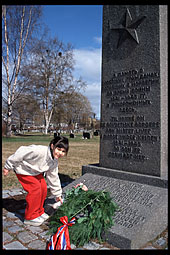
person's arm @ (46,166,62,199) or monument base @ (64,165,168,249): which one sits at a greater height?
person's arm @ (46,166,62,199)

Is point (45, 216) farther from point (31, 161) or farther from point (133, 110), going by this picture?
A: point (133, 110)

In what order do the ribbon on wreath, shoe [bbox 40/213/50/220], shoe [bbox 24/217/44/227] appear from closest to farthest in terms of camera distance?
the ribbon on wreath
shoe [bbox 24/217/44/227]
shoe [bbox 40/213/50/220]

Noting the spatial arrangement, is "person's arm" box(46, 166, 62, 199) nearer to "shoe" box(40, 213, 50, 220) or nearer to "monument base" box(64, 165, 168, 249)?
"shoe" box(40, 213, 50, 220)

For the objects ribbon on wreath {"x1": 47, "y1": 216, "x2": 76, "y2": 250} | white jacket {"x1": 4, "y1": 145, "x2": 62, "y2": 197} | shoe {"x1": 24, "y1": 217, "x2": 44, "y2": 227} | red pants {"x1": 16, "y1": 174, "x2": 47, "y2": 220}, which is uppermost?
white jacket {"x1": 4, "y1": 145, "x2": 62, "y2": 197}

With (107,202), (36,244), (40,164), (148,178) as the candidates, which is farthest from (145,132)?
(36,244)

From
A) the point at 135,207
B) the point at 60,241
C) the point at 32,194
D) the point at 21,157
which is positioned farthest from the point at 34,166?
the point at 135,207

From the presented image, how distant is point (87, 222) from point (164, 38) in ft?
11.6

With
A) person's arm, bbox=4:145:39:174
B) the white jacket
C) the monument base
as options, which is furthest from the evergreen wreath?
person's arm, bbox=4:145:39:174

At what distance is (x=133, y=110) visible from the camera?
483 cm

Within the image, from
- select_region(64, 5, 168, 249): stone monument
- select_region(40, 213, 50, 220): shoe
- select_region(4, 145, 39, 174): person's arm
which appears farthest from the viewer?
select_region(64, 5, 168, 249): stone monument

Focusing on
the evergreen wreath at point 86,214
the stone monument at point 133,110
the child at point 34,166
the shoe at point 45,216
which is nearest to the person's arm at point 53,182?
the child at point 34,166

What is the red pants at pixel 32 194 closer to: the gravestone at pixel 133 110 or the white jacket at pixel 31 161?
the white jacket at pixel 31 161

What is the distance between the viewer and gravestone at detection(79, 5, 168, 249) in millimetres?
4250
